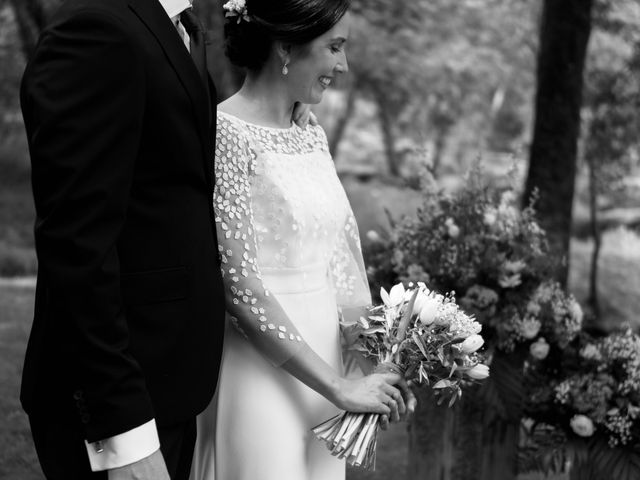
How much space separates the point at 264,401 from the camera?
2.37 metres

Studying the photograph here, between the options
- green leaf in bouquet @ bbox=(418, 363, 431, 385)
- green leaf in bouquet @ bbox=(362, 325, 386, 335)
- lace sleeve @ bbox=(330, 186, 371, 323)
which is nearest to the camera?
green leaf in bouquet @ bbox=(418, 363, 431, 385)

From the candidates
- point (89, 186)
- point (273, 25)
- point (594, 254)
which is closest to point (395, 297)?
point (273, 25)

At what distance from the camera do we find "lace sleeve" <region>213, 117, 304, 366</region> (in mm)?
2215

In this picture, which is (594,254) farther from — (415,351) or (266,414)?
(266,414)

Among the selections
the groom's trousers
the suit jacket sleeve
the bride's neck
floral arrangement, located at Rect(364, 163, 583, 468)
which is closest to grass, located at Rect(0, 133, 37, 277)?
floral arrangement, located at Rect(364, 163, 583, 468)

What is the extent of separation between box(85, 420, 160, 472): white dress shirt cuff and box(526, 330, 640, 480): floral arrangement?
2.15 meters

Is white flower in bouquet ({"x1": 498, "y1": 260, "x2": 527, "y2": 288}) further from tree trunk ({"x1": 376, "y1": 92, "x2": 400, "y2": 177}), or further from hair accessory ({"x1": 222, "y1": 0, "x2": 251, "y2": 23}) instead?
tree trunk ({"x1": 376, "y1": 92, "x2": 400, "y2": 177})

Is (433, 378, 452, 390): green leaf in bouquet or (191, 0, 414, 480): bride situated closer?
(191, 0, 414, 480): bride

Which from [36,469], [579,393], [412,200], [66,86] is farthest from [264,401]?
[412,200]

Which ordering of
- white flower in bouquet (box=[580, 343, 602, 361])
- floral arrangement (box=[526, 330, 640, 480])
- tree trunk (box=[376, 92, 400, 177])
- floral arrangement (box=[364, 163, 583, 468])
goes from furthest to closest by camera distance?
tree trunk (box=[376, 92, 400, 177])
floral arrangement (box=[364, 163, 583, 468])
white flower in bouquet (box=[580, 343, 602, 361])
floral arrangement (box=[526, 330, 640, 480])

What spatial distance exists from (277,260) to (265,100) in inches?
19.1

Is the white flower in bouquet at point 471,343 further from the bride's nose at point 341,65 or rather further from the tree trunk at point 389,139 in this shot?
the tree trunk at point 389,139

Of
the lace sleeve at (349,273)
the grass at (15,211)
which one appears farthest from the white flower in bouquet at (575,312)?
the grass at (15,211)

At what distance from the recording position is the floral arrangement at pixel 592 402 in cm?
329
